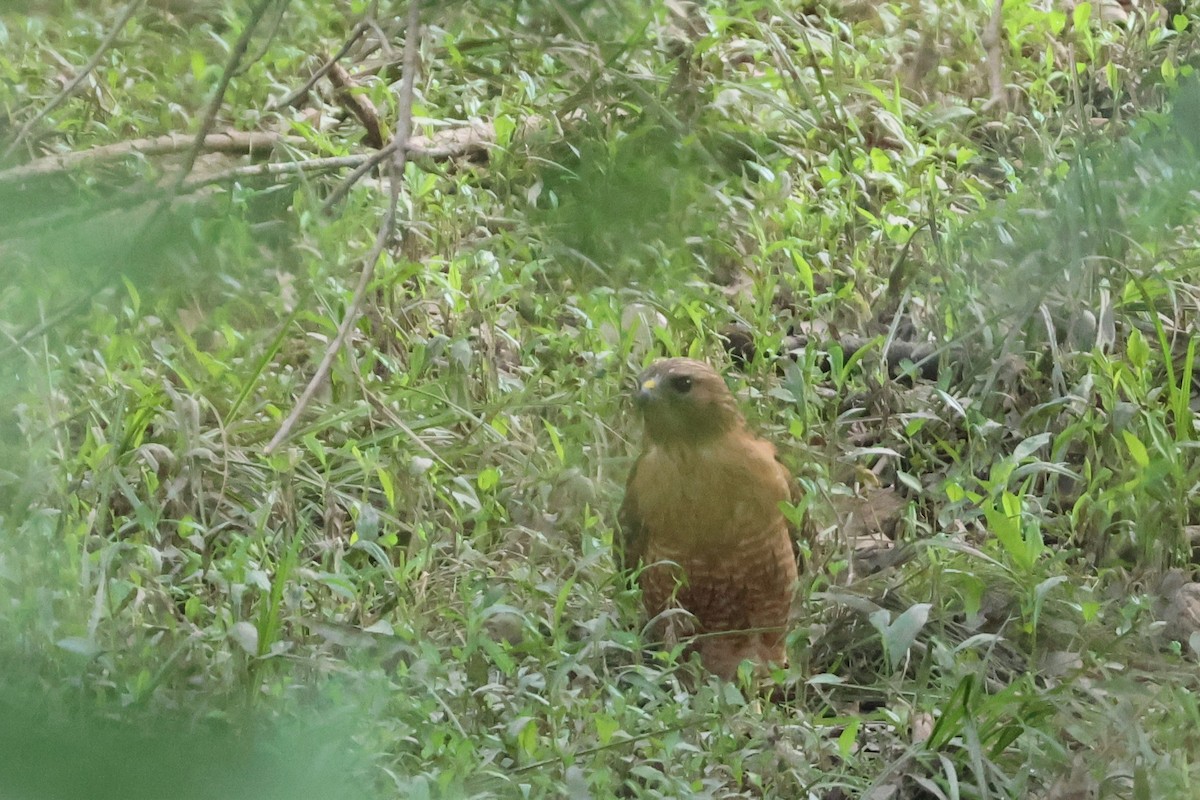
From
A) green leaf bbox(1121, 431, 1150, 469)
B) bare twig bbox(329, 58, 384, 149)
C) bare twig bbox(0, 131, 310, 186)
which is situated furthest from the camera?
bare twig bbox(329, 58, 384, 149)

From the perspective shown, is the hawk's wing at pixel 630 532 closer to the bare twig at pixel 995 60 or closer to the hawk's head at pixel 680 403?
the hawk's head at pixel 680 403

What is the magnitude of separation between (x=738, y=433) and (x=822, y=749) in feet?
2.69

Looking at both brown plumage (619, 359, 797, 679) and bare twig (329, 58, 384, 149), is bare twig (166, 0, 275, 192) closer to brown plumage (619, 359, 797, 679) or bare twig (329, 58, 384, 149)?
brown plumage (619, 359, 797, 679)

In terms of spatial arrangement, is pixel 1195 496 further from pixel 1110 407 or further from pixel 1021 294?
pixel 1021 294

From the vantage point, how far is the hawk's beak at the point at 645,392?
322 cm

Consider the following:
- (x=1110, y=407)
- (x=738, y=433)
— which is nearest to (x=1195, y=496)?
(x=1110, y=407)

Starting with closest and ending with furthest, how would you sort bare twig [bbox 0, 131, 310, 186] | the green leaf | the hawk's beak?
1. bare twig [bbox 0, 131, 310, 186]
2. the hawk's beak
3. the green leaf

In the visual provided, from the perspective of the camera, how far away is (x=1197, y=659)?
285cm

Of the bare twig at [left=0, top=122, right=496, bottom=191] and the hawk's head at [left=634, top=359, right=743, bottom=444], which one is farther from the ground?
the bare twig at [left=0, top=122, right=496, bottom=191]

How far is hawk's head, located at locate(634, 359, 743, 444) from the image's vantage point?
10.6ft

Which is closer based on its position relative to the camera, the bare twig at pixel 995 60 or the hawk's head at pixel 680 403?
the hawk's head at pixel 680 403

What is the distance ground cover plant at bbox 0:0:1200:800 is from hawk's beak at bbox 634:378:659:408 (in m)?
0.27

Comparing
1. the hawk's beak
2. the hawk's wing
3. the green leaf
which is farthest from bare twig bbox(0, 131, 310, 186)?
the green leaf

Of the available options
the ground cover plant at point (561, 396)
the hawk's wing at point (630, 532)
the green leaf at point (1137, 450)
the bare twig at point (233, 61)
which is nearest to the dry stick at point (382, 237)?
the ground cover plant at point (561, 396)
